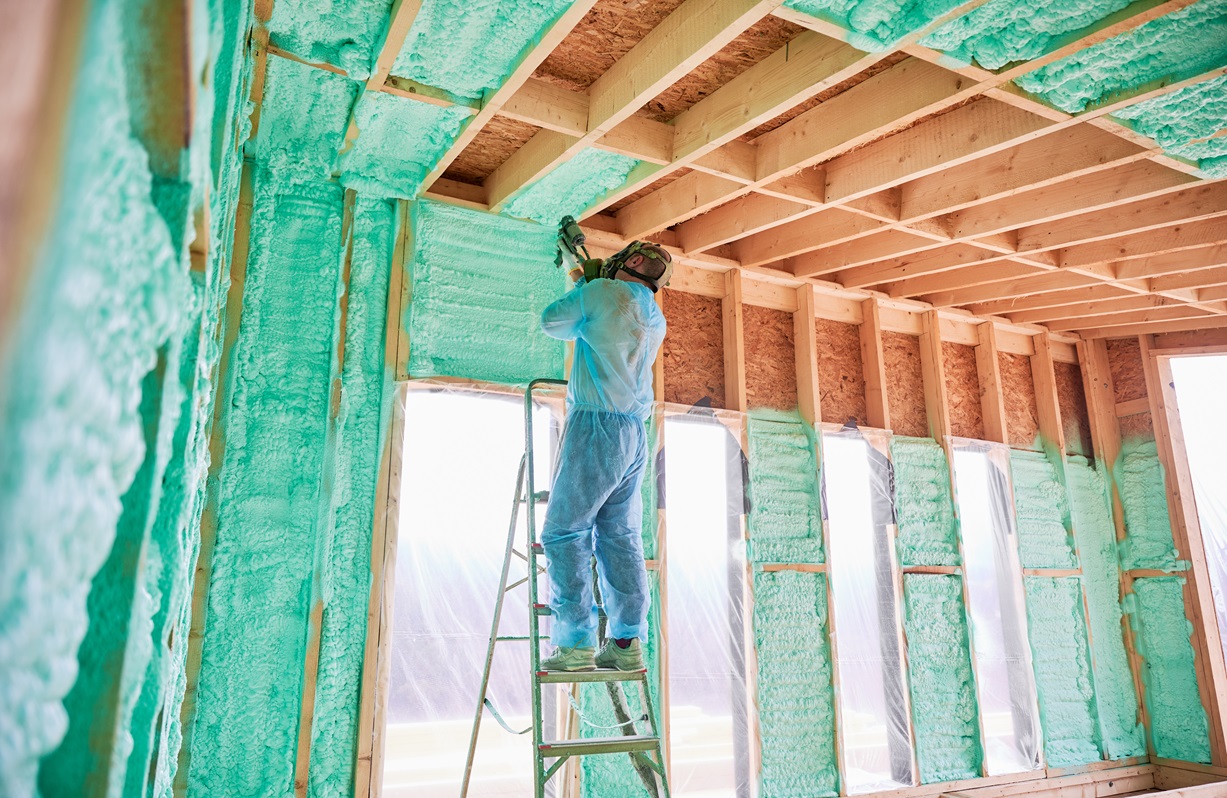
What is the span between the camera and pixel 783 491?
13.6 feet

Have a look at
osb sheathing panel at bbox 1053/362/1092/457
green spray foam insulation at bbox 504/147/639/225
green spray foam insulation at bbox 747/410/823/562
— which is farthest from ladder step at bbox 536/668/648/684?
osb sheathing panel at bbox 1053/362/1092/457

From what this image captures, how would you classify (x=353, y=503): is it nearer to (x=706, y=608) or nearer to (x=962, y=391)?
(x=706, y=608)

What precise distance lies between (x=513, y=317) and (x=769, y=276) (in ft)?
5.34

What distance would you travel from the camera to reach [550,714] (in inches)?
130

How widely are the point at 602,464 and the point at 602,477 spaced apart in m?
0.05

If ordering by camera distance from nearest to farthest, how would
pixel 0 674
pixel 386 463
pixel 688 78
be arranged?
pixel 0 674 → pixel 688 78 → pixel 386 463

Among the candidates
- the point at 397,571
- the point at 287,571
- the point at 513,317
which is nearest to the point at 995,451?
the point at 513,317

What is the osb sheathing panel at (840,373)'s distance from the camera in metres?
4.52

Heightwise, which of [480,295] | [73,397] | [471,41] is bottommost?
[73,397]

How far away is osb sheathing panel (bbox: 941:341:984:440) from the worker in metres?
2.94

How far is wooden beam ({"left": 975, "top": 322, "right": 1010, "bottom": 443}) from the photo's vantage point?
196 inches

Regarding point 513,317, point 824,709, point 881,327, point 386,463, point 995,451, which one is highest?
point 881,327

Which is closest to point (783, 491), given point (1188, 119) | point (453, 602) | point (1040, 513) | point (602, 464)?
point (602, 464)

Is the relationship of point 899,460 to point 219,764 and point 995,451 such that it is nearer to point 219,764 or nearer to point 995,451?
point 995,451
